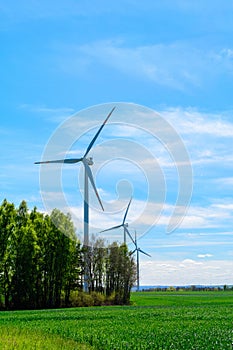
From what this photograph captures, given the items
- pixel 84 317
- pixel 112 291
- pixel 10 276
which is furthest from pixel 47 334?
pixel 112 291

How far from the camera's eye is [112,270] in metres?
92.8

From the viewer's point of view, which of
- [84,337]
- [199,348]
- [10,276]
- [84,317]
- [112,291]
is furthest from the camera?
[112,291]

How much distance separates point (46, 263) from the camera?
77.2 metres

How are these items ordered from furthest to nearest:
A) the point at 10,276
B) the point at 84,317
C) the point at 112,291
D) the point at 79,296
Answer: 1. the point at 112,291
2. the point at 79,296
3. the point at 10,276
4. the point at 84,317

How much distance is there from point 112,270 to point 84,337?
220ft

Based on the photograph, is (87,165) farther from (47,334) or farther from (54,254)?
(47,334)

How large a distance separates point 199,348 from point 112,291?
70887mm

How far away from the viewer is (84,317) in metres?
43.4

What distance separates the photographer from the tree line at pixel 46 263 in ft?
235

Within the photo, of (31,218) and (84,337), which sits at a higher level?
(31,218)

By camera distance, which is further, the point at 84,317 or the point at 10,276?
the point at 10,276

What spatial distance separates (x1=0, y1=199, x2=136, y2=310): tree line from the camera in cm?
7162

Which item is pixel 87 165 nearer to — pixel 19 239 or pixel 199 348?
pixel 19 239

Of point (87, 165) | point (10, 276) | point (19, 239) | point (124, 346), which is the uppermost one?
point (87, 165)
